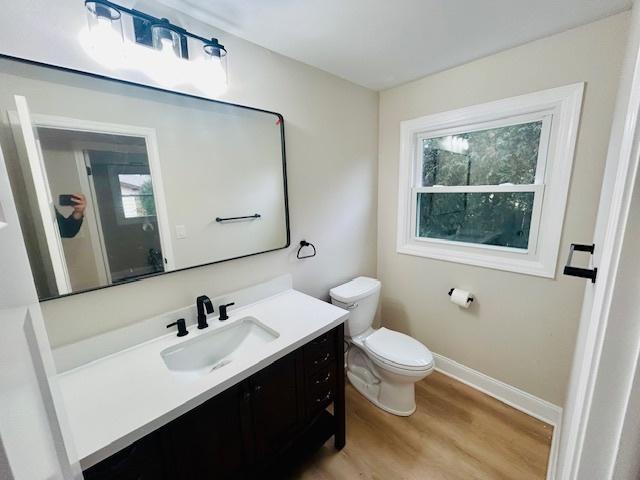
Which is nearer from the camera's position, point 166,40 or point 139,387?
point 139,387

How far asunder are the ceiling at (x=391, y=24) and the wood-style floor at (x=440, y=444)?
2.25 meters

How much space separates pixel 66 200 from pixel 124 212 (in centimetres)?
17

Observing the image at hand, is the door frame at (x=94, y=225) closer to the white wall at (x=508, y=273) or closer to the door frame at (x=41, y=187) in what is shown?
the door frame at (x=41, y=187)

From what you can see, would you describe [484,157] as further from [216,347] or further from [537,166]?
[216,347]

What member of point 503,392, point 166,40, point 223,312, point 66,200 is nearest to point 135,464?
point 223,312

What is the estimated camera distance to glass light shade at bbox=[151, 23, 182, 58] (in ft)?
3.44

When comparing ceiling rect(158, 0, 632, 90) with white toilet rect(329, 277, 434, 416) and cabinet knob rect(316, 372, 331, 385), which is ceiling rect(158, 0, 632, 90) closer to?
white toilet rect(329, 277, 434, 416)

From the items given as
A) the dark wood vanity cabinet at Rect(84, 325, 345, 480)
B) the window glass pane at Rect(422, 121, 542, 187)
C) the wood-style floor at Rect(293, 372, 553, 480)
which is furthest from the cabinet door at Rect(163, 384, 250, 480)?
the window glass pane at Rect(422, 121, 542, 187)

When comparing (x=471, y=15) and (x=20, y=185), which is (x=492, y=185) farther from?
(x=20, y=185)

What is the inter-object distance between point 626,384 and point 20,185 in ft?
5.25

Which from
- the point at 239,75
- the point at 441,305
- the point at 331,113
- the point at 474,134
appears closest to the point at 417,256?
the point at 441,305

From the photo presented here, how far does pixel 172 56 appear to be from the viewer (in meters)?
A: 1.12

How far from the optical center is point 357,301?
1871 millimetres

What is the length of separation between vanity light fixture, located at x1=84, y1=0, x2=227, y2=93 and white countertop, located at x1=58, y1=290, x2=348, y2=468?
1166mm
